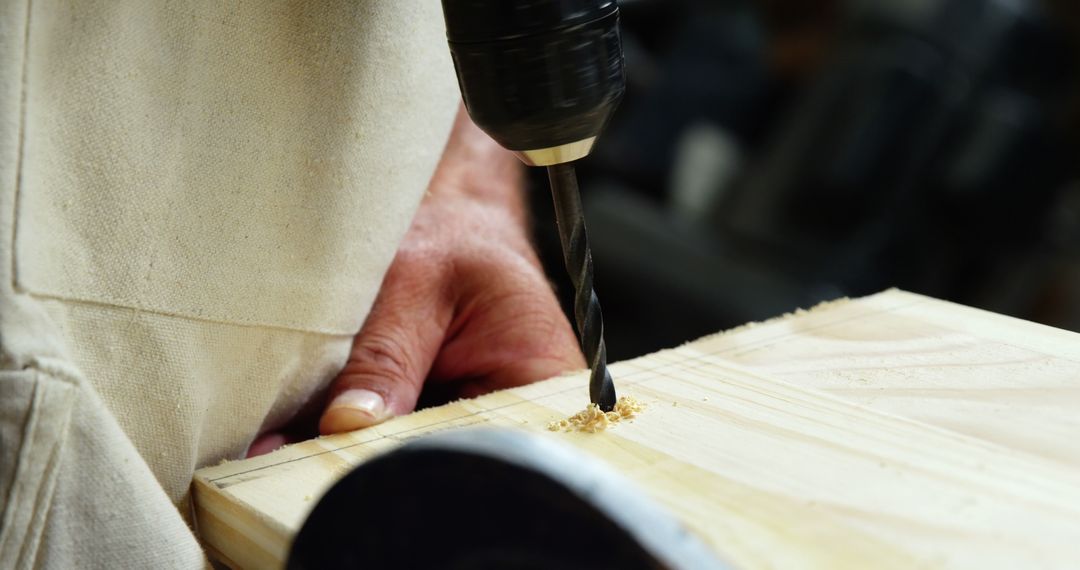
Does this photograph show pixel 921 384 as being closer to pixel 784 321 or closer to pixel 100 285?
pixel 784 321

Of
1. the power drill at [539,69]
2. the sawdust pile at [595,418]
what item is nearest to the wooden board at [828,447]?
the sawdust pile at [595,418]

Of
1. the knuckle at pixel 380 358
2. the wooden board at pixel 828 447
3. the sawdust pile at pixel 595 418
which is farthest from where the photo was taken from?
the knuckle at pixel 380 358

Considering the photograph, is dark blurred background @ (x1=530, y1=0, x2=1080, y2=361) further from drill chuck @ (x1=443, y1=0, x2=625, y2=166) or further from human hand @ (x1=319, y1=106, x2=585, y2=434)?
drill chuck @ (x1=443, y1=0, x2=625, y2=166)

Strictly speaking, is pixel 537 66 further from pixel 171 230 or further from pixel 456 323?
pixel 456 323

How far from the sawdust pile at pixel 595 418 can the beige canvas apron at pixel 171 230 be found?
0.15 m

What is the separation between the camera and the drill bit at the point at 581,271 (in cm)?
44

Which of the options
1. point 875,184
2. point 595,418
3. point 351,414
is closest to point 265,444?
point 351,414

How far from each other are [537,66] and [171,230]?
0.62 feet

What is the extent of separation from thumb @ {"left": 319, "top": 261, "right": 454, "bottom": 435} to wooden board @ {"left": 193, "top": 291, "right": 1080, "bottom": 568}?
0.02 meters

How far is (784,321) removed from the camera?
625 millimetres

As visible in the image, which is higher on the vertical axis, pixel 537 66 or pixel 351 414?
pixel 537 66

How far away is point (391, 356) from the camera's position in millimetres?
584

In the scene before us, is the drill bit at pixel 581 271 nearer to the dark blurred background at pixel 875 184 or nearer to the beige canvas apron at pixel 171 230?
the beige canvas apron at pixel 171 230

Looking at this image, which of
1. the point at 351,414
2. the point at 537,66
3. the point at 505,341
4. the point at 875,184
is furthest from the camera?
the point at 875,184
